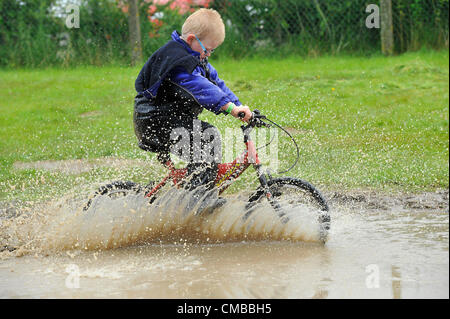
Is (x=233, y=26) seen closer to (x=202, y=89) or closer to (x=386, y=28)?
(x=386, y=28)

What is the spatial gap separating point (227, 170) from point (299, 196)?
572mm

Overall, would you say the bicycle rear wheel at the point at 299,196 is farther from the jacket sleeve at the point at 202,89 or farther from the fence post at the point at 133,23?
the fence post at the point at 133,23

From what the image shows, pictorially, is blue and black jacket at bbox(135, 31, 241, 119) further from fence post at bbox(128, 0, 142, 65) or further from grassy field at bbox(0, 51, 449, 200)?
fence post at bbox(128, 0, 142, 65)

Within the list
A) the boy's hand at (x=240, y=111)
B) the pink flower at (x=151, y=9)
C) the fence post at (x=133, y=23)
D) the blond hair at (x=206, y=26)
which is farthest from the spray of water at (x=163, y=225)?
the pink flower at (x=151, y=9)

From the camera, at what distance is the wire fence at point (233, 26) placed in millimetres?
→ 11289

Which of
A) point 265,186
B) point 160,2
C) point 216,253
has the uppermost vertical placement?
point 160,2

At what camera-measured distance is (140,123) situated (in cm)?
504

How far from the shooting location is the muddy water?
419cm

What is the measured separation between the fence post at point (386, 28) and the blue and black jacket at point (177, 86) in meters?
6.73

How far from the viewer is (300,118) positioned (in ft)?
29.4

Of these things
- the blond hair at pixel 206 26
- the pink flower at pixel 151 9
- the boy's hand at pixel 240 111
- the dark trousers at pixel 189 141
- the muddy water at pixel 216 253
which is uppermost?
the pink flower at pixel 151 9

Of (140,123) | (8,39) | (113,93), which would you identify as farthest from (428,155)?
(8,39)

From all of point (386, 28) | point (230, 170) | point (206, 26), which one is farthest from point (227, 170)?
point (386, 28)

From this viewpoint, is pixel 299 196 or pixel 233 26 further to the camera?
pixel 233 26
